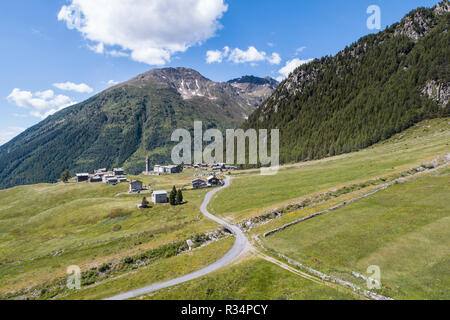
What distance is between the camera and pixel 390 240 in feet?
103

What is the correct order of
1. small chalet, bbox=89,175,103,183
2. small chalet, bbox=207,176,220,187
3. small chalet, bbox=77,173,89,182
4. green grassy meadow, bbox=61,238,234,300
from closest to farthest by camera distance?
green grassy meadow, bbox=61,238,234,300 < small chalet, bbox=207,176,220,187 < small chalet, bbox=89,175,103,183 < small chalet, bbox=77,173,89,182

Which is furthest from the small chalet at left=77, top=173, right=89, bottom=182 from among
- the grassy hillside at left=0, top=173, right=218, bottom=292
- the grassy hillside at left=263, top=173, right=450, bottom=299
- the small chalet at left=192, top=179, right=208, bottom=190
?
Result: the grassy hillside at left=263, top=173, right=450, bottom=299

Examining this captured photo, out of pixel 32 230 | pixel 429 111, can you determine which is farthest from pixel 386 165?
pixel 32 230

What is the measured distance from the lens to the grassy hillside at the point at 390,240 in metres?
23.9

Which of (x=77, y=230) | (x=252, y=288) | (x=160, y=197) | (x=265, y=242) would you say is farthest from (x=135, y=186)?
(x=252, y=288)

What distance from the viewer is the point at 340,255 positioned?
Result: 101 feet

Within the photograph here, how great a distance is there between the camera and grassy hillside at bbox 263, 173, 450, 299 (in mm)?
23906

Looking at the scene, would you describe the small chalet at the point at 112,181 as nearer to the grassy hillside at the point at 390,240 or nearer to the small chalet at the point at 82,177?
the small chalet at the point at 82,177

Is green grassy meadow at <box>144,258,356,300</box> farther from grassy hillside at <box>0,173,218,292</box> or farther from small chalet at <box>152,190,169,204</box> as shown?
small chalet at <box>152,190,169,204</box>

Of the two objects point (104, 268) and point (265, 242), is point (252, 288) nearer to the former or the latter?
point (265, 242)

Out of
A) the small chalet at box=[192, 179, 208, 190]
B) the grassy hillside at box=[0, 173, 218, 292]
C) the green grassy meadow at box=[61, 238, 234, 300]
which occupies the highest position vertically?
the small chalet at box=[192, 179, 208, 190]

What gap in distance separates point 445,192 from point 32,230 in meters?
115

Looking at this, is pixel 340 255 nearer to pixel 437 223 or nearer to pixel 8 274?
pixel 437 223

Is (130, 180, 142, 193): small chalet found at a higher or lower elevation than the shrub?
higher
